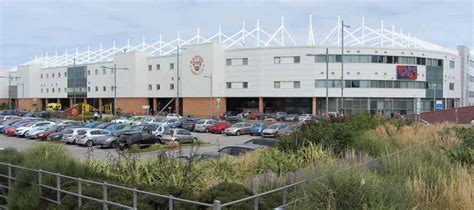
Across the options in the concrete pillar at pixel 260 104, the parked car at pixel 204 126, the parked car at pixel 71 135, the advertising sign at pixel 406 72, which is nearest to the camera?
the parked car at pixel 71 135

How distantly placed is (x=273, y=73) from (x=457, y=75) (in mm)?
38666

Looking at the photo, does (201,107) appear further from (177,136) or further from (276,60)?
(177,136)

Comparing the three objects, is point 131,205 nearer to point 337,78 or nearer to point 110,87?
point 337,78

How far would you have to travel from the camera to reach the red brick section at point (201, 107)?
293 ft

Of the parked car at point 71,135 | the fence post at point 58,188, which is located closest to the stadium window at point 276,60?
the parked car at point 71,135

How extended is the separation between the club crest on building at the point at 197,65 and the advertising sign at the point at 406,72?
34.4 m

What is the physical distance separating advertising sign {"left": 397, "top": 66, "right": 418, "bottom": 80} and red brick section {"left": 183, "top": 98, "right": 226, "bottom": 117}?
31106mm

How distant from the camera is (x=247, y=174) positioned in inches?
421

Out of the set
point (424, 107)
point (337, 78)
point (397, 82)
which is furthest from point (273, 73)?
point (424, 107)

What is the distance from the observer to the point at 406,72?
85.3 m

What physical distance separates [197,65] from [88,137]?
52.7 m

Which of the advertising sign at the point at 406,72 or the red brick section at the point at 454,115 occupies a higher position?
the advertising sign at the point at 406,72

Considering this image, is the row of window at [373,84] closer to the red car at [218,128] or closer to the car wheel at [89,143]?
the red car at [218,128]

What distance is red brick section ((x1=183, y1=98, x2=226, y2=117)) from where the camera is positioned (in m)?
89.2
